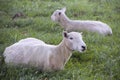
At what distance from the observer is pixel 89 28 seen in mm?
11508

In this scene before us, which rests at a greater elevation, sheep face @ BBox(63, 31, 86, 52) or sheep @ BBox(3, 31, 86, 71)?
sheep face @ BBox(63, 31, 86, 52)

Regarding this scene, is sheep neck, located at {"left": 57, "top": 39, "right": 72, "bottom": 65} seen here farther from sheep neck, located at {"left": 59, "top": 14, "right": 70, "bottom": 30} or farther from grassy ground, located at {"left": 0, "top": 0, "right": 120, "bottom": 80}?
sheep neck, located at {"left": 59, "top": 14, "right": 70, "bottom": 30}

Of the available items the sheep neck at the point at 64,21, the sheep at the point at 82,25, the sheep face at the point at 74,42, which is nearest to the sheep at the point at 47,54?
the sheep face at the point at 74,42

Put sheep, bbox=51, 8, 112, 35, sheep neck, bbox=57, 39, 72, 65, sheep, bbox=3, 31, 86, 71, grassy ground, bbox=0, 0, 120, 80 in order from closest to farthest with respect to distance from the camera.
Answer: grassy ground, bbox=0, 0, 120, 80 → sheep, bbox=3, 31, 86, 71 → sheep neck, bbox=57, 39, 72, 65 → sheep, bbox=51, 8, 112, 35

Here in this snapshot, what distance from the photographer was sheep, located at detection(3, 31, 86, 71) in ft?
25.3

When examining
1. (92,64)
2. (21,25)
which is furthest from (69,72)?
(21,25)

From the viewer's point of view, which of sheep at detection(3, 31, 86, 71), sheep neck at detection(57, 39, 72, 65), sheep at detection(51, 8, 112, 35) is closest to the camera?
sheep at detection(3, 31, 86, 71)

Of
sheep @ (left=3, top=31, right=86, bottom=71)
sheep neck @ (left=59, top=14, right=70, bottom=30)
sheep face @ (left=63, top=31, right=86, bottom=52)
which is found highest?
sheep face @ (left=63, top=31, right=86, bottom=52)

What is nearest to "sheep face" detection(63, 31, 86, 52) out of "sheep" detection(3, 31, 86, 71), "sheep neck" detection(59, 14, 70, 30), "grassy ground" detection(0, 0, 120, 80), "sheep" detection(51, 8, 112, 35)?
"sheep" detection(3, 31, 86, 71)

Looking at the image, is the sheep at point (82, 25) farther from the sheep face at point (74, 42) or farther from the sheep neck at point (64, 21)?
the sheep face at point (74, 42)

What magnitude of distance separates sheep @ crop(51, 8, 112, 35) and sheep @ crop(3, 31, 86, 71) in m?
3.57

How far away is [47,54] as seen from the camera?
7.84m

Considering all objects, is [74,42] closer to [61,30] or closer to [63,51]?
[63,51]

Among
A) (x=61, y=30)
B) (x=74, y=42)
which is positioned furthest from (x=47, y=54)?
(x=61, y=30)
